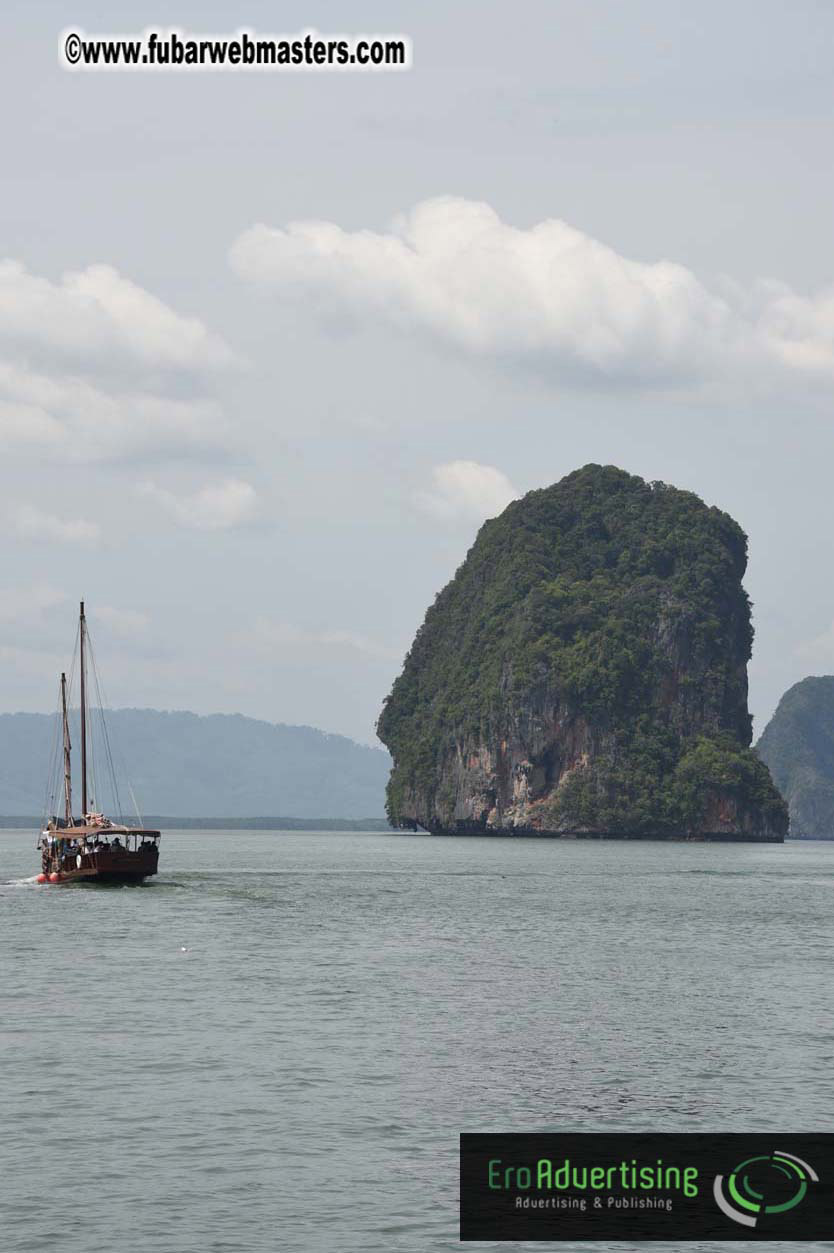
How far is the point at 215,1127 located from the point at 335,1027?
1086cm

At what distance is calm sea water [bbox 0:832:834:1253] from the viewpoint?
2322cm

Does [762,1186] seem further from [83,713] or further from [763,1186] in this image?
[83,713]

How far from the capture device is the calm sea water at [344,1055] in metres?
23.2

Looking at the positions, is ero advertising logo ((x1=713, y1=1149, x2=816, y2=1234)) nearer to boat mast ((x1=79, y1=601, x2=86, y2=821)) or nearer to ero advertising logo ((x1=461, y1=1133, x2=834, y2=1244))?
ero advertising logo ((x1=461, y1=1133, x2=834, y2=1244))

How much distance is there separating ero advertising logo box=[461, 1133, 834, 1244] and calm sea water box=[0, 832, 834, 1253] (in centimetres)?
55

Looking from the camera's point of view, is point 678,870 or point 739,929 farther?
point 678,870

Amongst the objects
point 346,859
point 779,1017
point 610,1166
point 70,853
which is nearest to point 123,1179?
point 610,1166

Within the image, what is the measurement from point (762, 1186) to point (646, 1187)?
171 centimetres

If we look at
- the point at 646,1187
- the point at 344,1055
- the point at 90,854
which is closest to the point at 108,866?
the point at 90,854

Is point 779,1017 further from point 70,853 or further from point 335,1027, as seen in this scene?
point 70,853

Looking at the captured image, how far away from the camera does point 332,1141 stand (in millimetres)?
26750

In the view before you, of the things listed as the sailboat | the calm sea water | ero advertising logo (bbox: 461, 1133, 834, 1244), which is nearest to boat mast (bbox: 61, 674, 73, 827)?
the sailboat

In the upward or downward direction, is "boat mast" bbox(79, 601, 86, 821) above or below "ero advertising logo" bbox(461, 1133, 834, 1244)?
above

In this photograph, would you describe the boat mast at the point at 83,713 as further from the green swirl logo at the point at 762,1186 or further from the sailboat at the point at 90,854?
the green swirl logo at the point at 762,1186
